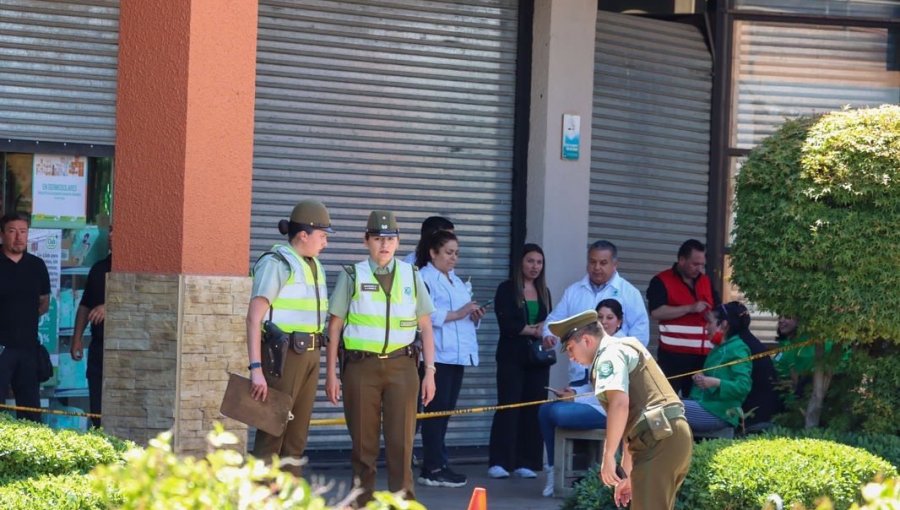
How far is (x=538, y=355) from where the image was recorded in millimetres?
10797

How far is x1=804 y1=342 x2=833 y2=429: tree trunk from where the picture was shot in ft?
32.1

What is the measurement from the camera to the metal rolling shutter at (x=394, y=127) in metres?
11.4

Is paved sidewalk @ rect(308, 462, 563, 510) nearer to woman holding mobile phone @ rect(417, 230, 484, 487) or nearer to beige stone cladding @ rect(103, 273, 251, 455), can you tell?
woman holding mobile phone @ rect(417, 230, 484, 487)

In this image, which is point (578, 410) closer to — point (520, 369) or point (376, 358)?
point (520, 369)

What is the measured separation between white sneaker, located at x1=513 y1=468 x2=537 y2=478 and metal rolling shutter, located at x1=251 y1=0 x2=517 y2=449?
3.79 feet

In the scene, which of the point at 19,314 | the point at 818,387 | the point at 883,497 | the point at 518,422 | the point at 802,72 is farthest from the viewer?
the point at 802,72

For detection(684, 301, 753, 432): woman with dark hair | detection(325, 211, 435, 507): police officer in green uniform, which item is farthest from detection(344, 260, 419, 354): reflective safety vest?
detection(684, 301, 753, 432): woman with dark hair

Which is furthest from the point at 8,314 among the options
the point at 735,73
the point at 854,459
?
the point at 735,73

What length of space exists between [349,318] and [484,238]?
365cm

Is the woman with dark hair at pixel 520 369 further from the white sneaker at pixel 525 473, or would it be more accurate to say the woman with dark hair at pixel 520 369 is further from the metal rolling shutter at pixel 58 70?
the metal rolling shutter at pixel 58 70

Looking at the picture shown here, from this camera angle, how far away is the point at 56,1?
10625 millimetres

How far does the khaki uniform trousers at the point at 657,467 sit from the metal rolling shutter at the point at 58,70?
5497mm

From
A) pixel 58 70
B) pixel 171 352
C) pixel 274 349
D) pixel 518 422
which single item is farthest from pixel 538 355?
pixel 58 70

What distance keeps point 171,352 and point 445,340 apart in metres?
2.43
